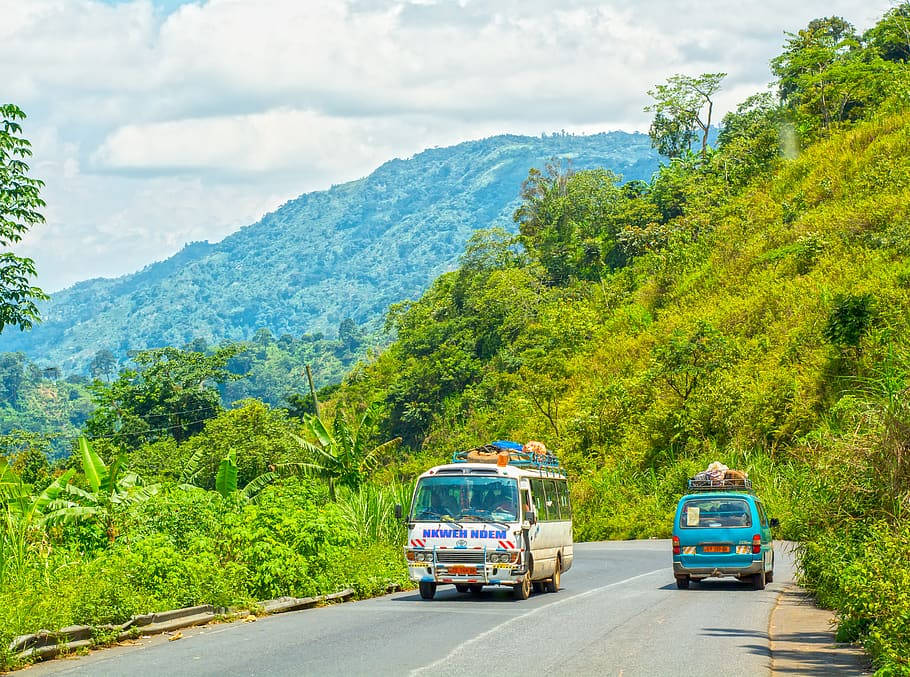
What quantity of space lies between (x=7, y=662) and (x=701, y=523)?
14797mm

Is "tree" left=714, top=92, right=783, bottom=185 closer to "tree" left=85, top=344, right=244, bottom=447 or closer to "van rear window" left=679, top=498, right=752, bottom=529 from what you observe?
"tree" left=85, top=344, right=244, bottom=447

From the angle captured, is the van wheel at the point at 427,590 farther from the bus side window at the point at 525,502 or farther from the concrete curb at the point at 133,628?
the bus side window at the point at 525,502

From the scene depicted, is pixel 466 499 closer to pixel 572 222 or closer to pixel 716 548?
pixel 716 548

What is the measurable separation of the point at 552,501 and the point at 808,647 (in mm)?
9773

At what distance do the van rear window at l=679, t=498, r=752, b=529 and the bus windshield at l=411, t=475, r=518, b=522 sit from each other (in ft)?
16.1

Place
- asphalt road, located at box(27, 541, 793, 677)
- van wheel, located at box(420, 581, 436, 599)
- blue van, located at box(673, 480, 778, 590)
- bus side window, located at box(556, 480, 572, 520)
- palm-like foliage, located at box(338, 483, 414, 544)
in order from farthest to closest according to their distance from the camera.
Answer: palm-like foliage, located at box(338, 483, 414, 544) → bus side window, located at box(556, 480, 572, 520) → blue van, located at box(673, 480, 778, 590) → van wheel, located at box(420, 581, 436, 599) → asphalt road, located at box(27, 541, 793, 677)

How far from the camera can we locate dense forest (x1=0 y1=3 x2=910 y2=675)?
599 inches

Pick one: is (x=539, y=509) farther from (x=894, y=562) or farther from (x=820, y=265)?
(x=820, y=265)

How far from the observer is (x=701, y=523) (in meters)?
22.5

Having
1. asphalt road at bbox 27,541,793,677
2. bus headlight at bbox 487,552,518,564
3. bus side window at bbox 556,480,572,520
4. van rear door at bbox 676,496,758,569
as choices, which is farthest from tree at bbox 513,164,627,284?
asphalt road at bbox 27,541,793,677

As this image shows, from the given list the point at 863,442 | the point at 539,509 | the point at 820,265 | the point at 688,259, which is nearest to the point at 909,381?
the point at 863,442

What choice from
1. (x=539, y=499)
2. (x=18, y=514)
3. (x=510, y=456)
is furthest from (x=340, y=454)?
(x=18, y=514)

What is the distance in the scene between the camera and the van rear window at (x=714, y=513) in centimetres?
2225

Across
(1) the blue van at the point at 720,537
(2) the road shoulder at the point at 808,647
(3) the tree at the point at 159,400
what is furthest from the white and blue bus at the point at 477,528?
(3) the tree at the point at 159,400
